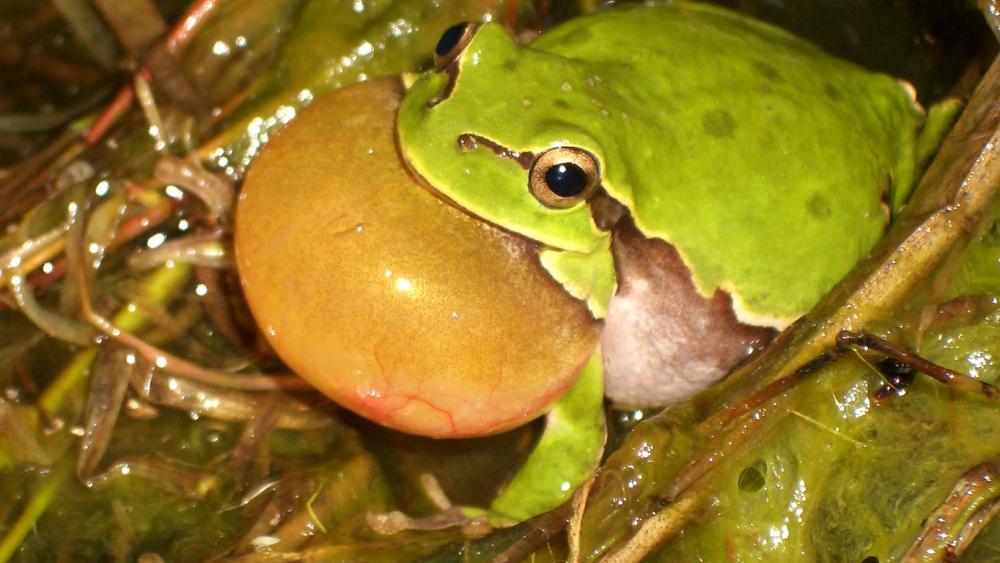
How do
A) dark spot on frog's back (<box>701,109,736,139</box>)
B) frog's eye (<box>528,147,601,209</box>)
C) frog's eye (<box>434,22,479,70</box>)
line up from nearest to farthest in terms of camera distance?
1. frog's eye (<box>528,147,601,209</box>)
2. frog's eye (<box>434,22,479,70</box>)
3. dark spot on frog's back (<box>701,109,736,139</box>)

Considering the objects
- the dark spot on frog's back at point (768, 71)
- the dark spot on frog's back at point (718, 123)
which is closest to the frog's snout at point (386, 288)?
the dark spot on frog's back at point (718, 123)

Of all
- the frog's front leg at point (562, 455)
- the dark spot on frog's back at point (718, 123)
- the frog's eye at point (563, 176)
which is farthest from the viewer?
the frog's front leg at point (562, 455)

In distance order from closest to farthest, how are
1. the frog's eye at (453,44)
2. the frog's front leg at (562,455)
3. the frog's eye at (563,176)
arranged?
the frog's eye at (563,176)
the frog's eye at (453,44)
the frog's front leg at (562,455)

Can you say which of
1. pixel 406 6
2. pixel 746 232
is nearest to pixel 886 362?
pixel 746 232

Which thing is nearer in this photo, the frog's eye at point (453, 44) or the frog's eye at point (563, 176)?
the frog's eye at point (563, 176)

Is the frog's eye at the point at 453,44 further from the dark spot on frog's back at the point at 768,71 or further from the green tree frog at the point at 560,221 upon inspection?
the dark spot on frog's back at the point at 768,71

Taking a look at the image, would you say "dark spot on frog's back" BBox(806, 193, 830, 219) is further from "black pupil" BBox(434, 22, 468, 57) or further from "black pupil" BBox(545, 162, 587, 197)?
"black pupil" BBox(434, 22, 468, 57)

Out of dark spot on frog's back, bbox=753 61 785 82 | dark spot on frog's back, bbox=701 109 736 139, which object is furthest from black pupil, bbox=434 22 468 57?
dark spot on frog's back, bbox=753 61 785 82

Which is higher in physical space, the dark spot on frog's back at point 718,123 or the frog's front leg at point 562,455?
the dark spot on frog's back at point 718,123
